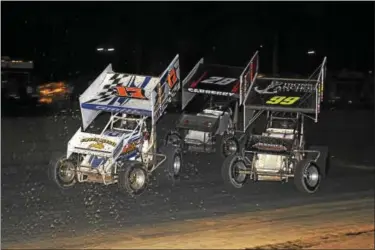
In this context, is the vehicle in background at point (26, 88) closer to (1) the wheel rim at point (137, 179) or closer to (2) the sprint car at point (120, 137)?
(2) the sprint car at point (120, 137)

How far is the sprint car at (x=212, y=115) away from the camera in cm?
1545

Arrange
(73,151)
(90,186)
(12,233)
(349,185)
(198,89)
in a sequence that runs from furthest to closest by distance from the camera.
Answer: (198,89)
(349,185)
(90,186)
(73,151)
(12,233)

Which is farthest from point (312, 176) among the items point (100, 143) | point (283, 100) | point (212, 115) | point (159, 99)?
point (212, 115)

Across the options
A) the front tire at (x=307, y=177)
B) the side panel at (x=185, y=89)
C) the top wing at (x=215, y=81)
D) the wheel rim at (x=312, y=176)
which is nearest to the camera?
the front tire at (x=307, y=177)

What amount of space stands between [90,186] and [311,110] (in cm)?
414

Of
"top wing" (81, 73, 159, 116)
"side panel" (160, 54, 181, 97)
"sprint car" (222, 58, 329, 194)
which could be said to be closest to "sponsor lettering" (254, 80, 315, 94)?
"sprint car" (222, 58, 329, 194)

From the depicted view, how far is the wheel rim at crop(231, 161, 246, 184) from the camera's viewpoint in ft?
38.6

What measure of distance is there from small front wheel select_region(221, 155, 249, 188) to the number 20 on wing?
120cm

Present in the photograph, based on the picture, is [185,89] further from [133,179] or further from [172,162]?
[133,179]

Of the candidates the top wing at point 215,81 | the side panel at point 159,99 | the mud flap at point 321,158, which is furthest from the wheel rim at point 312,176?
the top wing at point 215,81

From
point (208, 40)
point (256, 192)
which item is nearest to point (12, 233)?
point (256, 192)

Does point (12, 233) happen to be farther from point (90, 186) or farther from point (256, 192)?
point (256, 192)

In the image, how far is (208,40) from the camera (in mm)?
41344

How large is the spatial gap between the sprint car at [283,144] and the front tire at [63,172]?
8.83 ft
